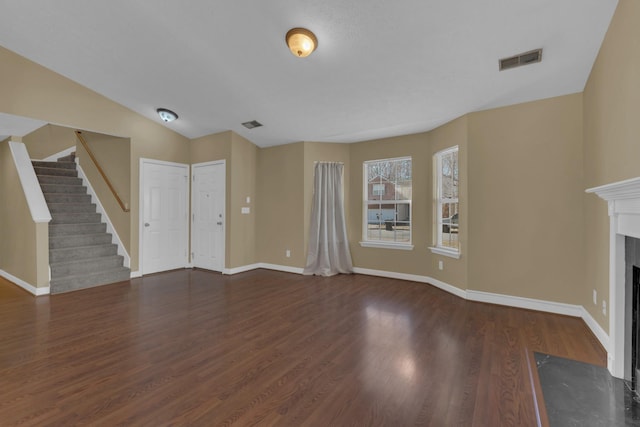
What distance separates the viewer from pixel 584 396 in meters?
1.98

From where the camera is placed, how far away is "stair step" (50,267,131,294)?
4.24m

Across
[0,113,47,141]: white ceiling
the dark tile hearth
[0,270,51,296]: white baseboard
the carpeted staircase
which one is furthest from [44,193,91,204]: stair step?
the dark tile hearth

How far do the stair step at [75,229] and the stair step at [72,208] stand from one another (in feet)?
1.20

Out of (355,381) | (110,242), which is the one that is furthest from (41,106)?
(355,381)

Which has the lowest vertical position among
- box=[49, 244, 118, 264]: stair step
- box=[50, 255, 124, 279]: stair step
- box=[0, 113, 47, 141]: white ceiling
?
box=[50, 255, 124, 279]: stair step

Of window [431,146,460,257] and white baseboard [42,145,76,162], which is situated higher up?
white baseboard [42,145,76,162]

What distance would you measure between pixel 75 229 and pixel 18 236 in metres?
0.70

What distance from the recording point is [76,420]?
1711 mm

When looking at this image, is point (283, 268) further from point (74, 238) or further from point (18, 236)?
point (18, 236)

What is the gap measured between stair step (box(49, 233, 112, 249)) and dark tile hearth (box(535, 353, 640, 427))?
6.27 meters

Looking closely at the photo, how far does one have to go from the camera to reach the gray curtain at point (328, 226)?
216 inches

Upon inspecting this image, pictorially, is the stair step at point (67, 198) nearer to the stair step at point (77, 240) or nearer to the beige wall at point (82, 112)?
the stair step at point (77, 240)

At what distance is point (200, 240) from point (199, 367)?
3918 millimetres

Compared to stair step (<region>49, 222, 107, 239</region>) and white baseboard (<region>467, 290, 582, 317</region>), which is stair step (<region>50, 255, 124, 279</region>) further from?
white baseboard (<region>467, 290, 582, 317</region>)
